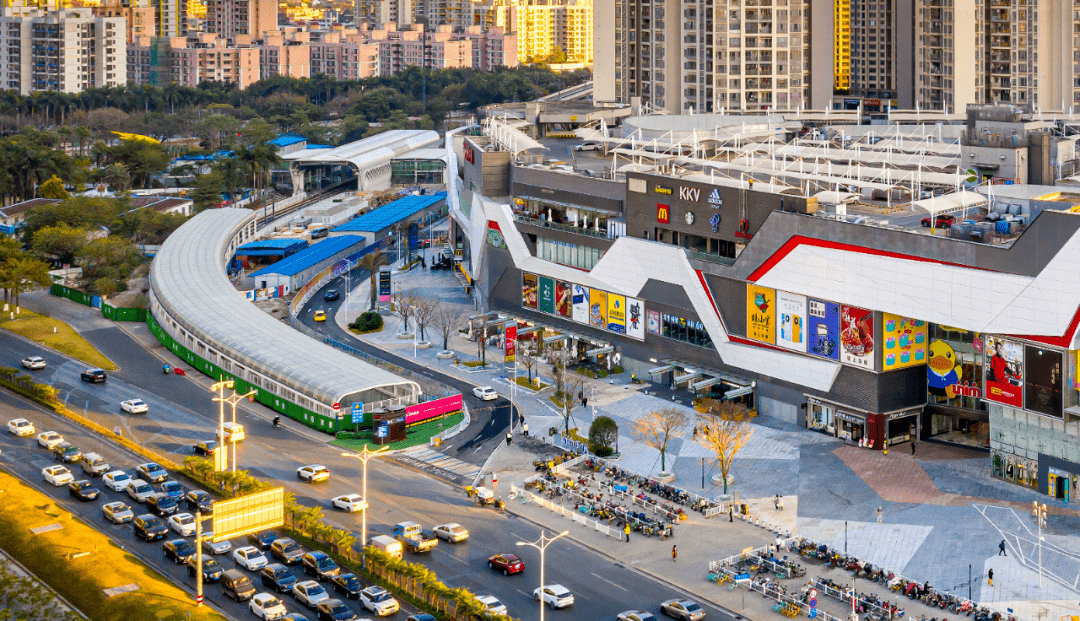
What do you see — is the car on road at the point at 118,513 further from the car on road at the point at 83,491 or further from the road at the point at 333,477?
the car on road at the point at 83,491

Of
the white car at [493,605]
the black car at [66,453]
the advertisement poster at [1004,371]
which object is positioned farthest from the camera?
the black car at [66,453]

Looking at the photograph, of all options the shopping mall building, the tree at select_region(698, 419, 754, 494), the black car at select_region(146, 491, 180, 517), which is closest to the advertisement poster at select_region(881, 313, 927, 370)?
the shopping mall building

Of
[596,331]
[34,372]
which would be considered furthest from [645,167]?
[34,372]

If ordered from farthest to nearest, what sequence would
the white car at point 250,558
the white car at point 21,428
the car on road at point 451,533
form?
the white car at point 21,428 < the car on road at point 451,533 < the white car at point 250,558

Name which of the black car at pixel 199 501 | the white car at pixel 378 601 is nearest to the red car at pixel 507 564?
the white car at pixel 378 601

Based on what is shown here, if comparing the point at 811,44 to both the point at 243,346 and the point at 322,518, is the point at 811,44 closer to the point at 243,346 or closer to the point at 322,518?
the point at 243,346

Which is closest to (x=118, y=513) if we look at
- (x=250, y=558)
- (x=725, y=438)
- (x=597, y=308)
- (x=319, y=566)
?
(x=250, y=558)

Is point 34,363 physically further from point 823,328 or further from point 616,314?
point 823,328
